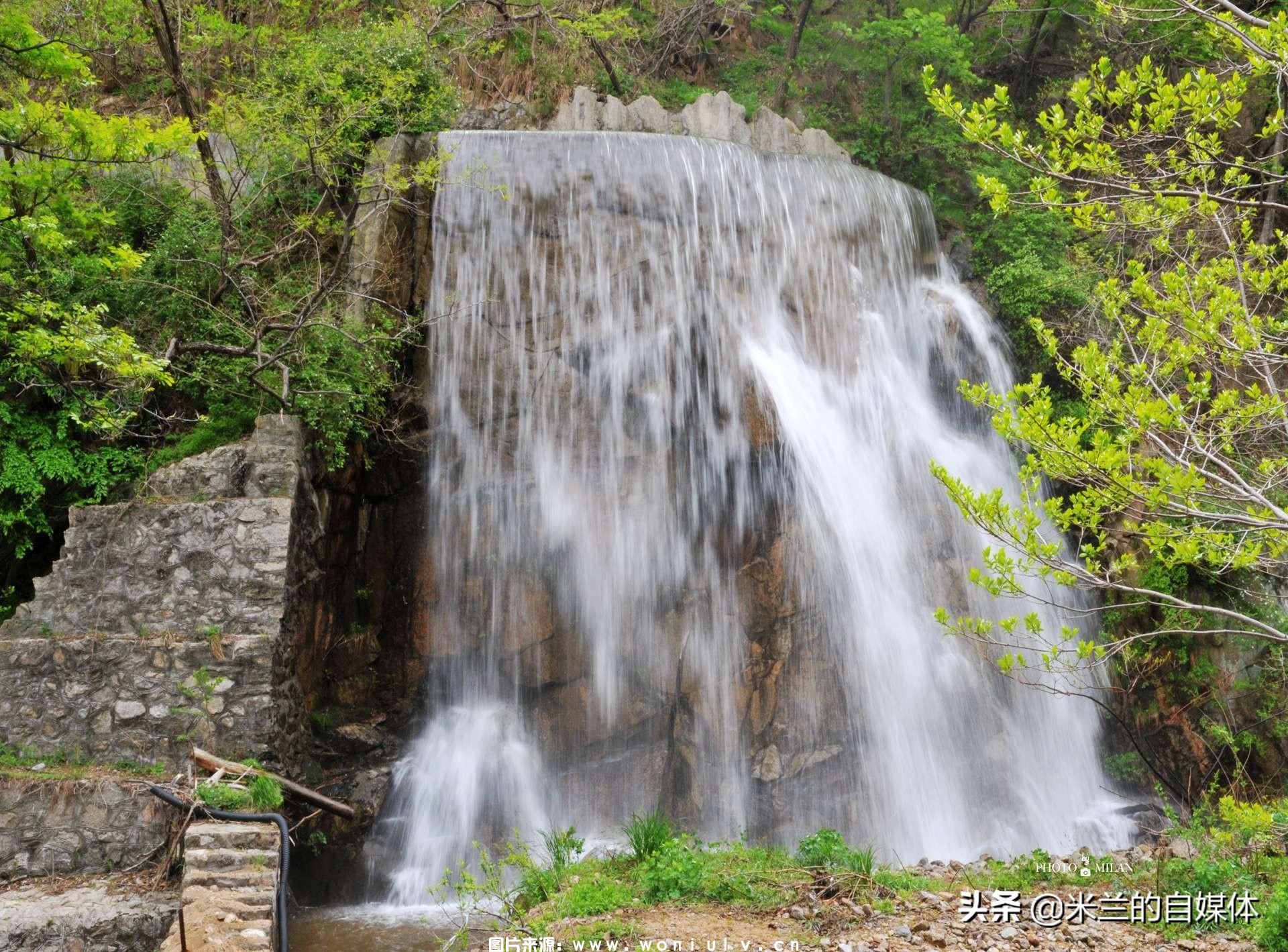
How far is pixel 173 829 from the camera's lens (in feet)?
20.3

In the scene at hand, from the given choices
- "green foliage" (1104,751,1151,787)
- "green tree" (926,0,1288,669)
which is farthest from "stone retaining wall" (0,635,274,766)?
"green foliage" (1104,751,1151,787)

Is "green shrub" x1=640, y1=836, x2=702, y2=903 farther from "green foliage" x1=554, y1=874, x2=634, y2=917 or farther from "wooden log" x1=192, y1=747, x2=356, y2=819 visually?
"wooden log" x1=192, y1=747, x2=356, y2=819

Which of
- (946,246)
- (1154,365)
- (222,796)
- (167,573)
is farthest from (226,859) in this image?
(946,246)

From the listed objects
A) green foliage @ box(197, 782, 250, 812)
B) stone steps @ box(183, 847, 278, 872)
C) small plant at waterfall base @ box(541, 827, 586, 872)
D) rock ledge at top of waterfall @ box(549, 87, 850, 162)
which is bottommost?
small plant at waterfall base @ box(541, 827, 586, 872)

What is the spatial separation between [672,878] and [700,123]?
402 inches

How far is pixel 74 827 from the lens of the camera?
246 inches

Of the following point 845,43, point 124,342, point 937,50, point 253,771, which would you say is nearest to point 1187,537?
point 253,771

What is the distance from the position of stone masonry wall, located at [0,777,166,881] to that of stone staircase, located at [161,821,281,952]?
2.73ft

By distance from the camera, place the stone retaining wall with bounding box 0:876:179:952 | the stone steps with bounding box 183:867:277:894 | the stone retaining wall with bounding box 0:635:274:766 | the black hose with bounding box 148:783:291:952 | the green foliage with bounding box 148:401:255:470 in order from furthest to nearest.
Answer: the green foliage with bounding box 148:401:255:470 < the stone retaining wall with bounding box 0:635:274:766 < the stone retaining wall with bounding box 0:876:179:952 < the stone steps with bounding box 183:867:277:894 < the black hose with bounding box 148:783:291:952

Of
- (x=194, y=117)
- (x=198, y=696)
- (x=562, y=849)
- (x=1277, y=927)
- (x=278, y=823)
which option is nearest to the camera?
(x=1277, y=927)

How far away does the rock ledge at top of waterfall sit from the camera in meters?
11.9

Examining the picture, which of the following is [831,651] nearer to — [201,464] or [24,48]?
[201,464]

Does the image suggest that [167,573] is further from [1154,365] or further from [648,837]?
[1154,365]

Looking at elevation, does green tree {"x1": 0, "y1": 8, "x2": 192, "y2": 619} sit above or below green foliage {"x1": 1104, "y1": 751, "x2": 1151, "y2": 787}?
above
